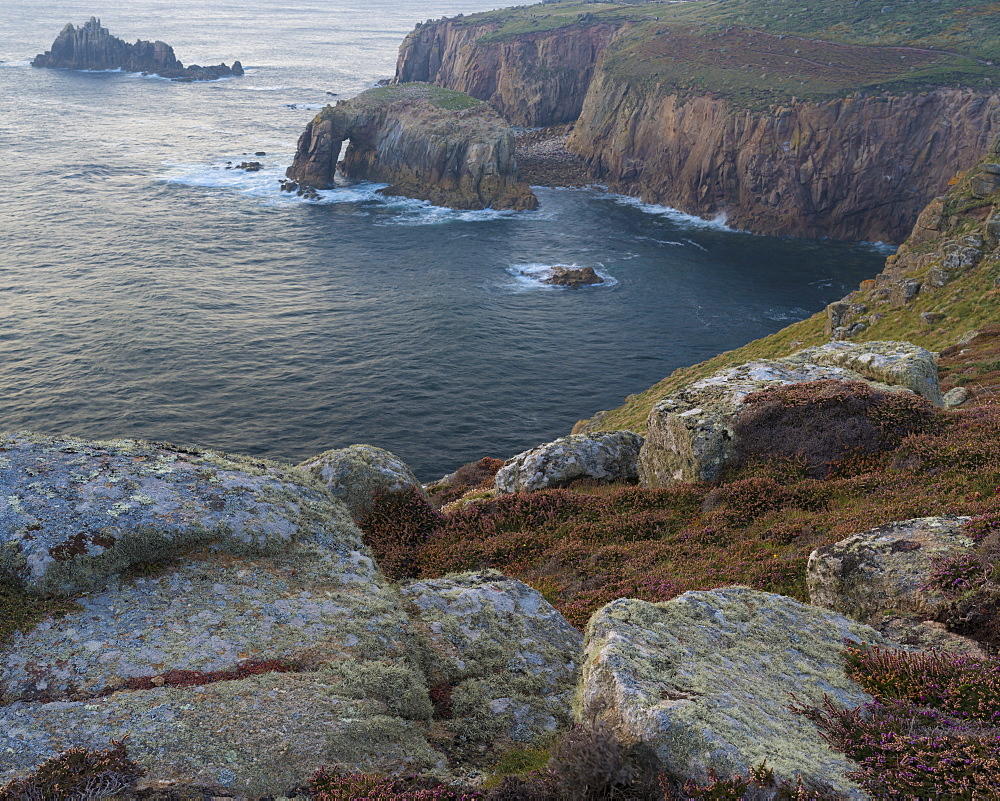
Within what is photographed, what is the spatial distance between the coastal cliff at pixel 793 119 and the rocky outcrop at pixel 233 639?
110 m

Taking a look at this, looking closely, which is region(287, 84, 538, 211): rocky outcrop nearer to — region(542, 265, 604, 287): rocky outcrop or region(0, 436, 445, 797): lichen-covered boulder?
region(542, 265, 604, 287): rocky outcrop

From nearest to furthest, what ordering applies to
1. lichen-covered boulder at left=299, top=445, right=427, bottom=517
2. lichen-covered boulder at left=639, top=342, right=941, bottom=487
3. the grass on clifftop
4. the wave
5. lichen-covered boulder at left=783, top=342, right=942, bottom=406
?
lichen-covered boulder at left=299, top=445, right=427, bottom=517 < lichen-covered boulder at left=639, top=342, right=941, bottom=487 < lichen-covered boulder at left=783, top=342, right=942, bottom=406 < the grass on clifftop < the wave

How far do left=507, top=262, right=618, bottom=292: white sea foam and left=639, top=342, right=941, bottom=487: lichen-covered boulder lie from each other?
210 ft

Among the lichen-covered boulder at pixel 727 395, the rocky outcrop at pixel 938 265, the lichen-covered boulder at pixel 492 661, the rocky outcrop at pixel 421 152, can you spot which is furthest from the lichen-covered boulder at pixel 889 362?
the rocky outcrop at pixel 421 152

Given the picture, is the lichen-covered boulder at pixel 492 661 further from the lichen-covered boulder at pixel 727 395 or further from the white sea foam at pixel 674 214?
the white sea foam at pixel 674 214

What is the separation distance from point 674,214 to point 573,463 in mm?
104425

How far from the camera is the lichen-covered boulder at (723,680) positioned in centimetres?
654

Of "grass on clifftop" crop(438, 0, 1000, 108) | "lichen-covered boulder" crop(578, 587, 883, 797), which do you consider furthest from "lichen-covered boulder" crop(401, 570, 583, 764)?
"grass on clifftop" crop(438, 0, 1000, 108)

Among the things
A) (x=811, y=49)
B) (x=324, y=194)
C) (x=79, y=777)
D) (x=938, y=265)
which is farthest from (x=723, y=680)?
(x=811, y=49)

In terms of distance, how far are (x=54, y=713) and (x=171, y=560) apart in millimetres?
3215

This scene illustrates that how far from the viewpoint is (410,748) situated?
7.63 metres

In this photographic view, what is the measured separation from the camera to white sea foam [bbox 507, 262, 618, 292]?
283 ft

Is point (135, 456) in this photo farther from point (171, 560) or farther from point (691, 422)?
point (691, 422)

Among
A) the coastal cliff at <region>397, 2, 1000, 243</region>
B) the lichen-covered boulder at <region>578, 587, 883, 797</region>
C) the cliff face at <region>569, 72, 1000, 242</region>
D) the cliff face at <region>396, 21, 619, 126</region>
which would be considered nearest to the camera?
the lichen-covered boulder at <region>578, 587, 883, 797</region>
